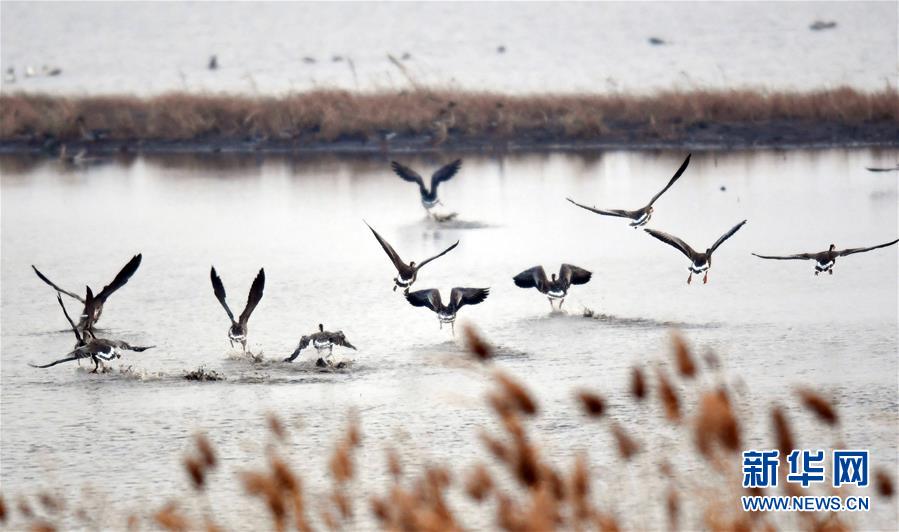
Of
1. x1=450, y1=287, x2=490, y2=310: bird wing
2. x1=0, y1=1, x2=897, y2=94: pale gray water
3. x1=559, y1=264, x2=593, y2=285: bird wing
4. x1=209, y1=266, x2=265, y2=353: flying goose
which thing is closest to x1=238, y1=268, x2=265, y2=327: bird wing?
x1=209, y1=266, x2=265, y2=353: flying goose

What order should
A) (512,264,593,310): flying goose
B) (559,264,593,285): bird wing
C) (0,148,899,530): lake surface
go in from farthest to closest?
(559,264,593,285): bird wing, (512,264,593,310): flying goose, (0,148,899,530): lake surface

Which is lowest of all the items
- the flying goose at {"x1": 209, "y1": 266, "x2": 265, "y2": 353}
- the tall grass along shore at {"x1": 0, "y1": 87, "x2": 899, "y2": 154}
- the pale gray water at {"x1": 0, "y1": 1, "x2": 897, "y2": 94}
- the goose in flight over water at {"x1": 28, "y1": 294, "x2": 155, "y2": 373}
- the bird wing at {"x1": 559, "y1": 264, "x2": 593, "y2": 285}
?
the goose in flight over water at {"x1": 28, "y1": 294, "x2": 155, "y2": 373}

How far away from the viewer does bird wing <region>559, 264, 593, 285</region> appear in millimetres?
14148

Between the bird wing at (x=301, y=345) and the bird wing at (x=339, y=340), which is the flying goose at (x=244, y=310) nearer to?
the bird wing at (x=301, y=345)

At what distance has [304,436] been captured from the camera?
1025 centimetres

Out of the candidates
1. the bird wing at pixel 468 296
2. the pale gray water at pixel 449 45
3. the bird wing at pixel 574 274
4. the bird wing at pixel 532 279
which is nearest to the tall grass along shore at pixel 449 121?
the pale gray water at pixel 449 45

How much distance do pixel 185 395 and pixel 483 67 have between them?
53922mm

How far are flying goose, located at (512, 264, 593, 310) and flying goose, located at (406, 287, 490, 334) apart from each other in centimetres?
102

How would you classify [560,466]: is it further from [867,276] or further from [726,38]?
[726,38]

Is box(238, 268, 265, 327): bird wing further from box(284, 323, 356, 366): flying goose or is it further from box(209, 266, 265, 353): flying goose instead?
box(284, 323, 356, 366): flying goose

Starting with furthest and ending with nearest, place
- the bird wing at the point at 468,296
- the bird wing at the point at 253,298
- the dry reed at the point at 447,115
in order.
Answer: the dry reed at the point at 447,115 → the bird wing at the point at 468,296 → the bird wing at the point at 253,298

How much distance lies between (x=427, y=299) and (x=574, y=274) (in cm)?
191

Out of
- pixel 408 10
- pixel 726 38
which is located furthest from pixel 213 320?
pixel 408 10

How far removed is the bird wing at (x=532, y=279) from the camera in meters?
14.0
